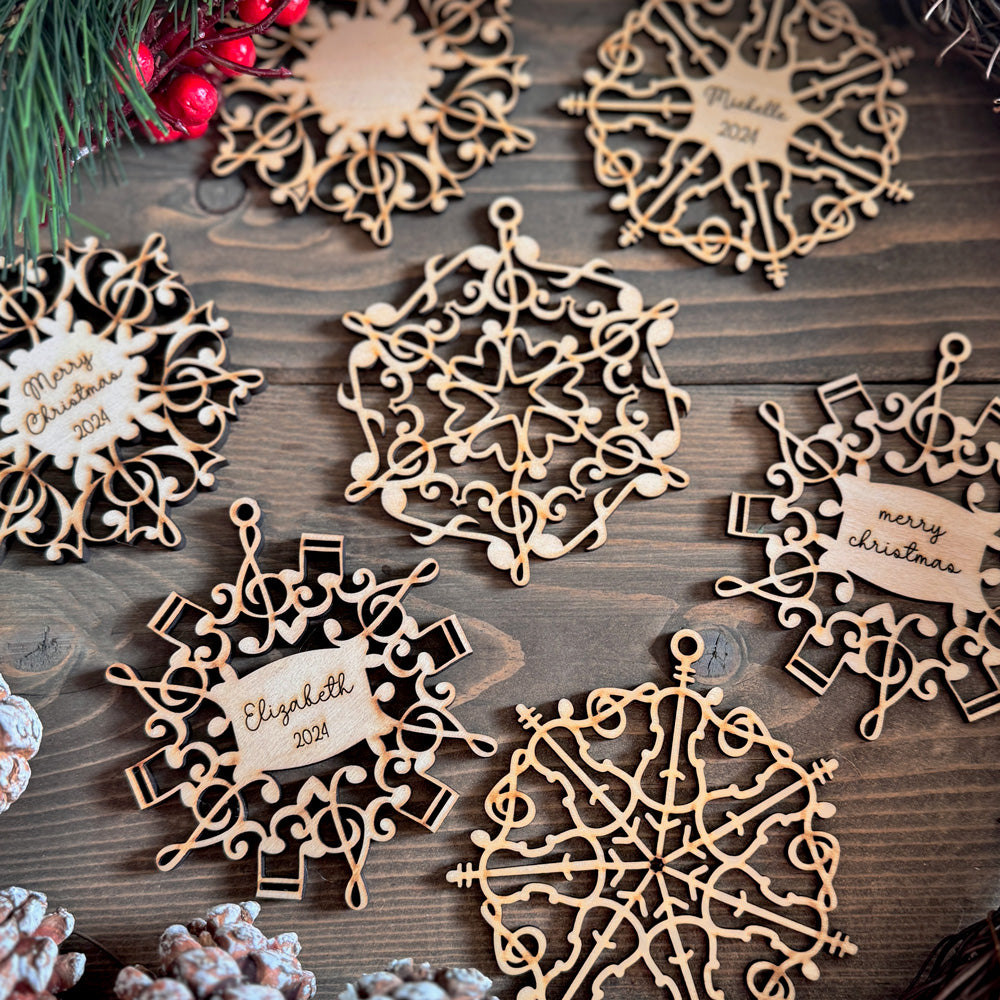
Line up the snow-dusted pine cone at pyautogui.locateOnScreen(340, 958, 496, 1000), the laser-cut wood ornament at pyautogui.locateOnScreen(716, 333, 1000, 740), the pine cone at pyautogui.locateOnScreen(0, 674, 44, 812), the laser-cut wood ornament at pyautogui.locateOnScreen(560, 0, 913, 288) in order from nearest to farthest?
1. the snow-dusted pine cone at pyautogui.locateOnScreen(340, 958, 496, 1000)
2. the pine cone at pyautogui.locateOnScreen(0, 674, 44, 812)
3. the laser-cut wood ornament at pyautogui.locateOnScreen(716, 333, 1000, 740)
4. the laser-cut wood ornament at pyautogui.locateOnScreen(560, 0, 913, 288)

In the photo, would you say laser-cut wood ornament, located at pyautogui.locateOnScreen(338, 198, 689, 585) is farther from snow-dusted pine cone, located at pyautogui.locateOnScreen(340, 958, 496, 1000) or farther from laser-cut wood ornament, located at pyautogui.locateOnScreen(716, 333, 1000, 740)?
snow-dusted pine cone, located at pyautogui.locateOnScreen(340, 958, 496, 1000)

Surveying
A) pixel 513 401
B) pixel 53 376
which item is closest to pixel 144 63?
pixel 53 376

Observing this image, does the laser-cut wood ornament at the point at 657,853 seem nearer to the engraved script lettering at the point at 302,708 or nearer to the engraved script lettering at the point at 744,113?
the engraved script lettering at the point at 302,708

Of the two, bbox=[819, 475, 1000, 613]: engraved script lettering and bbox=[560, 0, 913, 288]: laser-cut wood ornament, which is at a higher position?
bbox=[560, 0, 913, 288]: laser-cut wood ornament

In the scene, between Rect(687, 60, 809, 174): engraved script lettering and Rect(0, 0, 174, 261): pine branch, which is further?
Rect(687, 60, 809, 174): engraved script lettering

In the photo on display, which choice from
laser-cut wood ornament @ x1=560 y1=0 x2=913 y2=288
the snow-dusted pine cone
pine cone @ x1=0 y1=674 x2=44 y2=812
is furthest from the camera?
laser-cut wood ornament @ x1=560 y1=0 x2=913 y2=288

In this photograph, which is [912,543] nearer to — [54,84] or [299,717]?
[299,717]

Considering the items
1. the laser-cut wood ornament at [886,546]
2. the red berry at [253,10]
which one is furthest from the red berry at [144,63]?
the laser-cut wood ornament at [886,546]

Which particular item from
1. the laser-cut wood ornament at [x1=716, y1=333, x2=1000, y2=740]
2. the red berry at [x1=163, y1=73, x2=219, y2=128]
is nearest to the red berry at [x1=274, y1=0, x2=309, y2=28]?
the red berry at [x1=163, y1=73, x2=219, y2=128]
